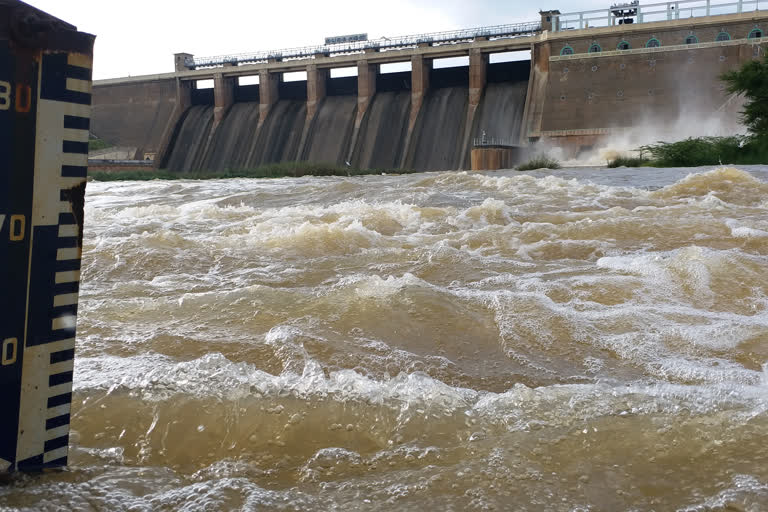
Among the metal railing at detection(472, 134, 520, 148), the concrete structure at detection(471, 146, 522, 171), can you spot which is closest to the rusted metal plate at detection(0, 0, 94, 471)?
the concrete structure at detection(471, 146, 522, 171)

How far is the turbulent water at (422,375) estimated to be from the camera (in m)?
1.75

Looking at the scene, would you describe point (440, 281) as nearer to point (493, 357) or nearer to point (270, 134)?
point (493, 357)

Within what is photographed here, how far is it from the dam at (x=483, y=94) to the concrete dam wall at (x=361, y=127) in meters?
0.05

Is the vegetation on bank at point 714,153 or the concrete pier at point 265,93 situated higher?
the concrete pier at point 265,93

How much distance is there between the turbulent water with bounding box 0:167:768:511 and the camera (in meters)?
1.75

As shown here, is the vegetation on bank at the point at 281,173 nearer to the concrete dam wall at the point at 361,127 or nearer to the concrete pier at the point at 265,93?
the concrete dam wall at the point at 361,127

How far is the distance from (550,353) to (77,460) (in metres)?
1.92

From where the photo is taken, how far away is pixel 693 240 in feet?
18.7

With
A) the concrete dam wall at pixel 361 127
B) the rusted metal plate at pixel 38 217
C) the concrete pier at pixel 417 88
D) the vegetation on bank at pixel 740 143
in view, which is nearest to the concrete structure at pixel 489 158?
the concrete dam wall at pixel 361 127

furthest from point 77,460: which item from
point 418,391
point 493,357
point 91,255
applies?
point 91,255

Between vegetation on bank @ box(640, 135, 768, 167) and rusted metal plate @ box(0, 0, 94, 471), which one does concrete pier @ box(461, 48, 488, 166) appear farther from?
rusted metal plate @ box(0, 0, 94, 471)

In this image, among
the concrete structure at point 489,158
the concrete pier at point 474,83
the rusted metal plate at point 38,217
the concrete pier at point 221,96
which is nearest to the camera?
the rusted metal plate at point 38,217

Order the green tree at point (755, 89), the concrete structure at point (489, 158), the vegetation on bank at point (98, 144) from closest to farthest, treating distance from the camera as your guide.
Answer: the green tree at point (755, 89) → the concrete structure at point (489, 158) → the vegetation on bank at point (98, 144)

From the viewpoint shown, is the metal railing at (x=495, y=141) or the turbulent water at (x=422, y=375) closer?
the turbulent water at (x=422, y=375)
